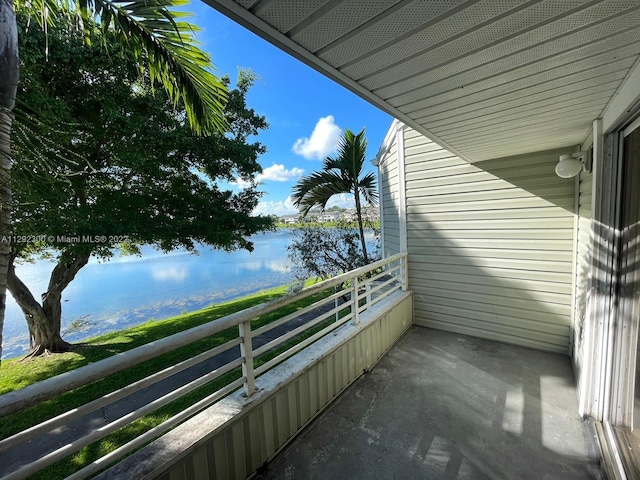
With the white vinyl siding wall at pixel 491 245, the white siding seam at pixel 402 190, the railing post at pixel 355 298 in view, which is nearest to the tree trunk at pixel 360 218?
the white siding seam at pixel 402 190

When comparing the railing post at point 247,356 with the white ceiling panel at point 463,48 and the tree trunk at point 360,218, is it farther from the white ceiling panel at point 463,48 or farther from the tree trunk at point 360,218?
the tree trunk at point 360,218

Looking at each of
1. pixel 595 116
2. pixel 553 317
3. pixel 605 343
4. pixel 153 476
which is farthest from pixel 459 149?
pixel 153 476

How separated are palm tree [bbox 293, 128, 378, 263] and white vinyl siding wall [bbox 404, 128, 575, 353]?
111 centimetres

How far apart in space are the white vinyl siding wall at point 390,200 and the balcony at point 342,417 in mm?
1755

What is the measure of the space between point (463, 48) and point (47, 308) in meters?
7.75

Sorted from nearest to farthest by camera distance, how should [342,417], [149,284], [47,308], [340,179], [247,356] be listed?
[247,356], [342,417], [340,179], [47,308], [149,284]

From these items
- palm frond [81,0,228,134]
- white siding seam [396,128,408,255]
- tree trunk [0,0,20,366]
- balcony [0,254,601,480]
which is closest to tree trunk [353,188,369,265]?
white siding seam [396,128,408,255]

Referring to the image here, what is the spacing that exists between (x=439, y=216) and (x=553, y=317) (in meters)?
1.70

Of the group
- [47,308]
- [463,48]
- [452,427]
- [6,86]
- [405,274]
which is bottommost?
[452,427]

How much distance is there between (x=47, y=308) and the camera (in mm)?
5301

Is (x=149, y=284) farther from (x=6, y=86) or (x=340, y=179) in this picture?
(x=6, y=86)

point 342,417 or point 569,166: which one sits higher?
point 569,166

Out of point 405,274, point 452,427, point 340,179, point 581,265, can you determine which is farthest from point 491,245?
point 340,179

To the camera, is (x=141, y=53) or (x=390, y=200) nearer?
(x=141, y=53)
